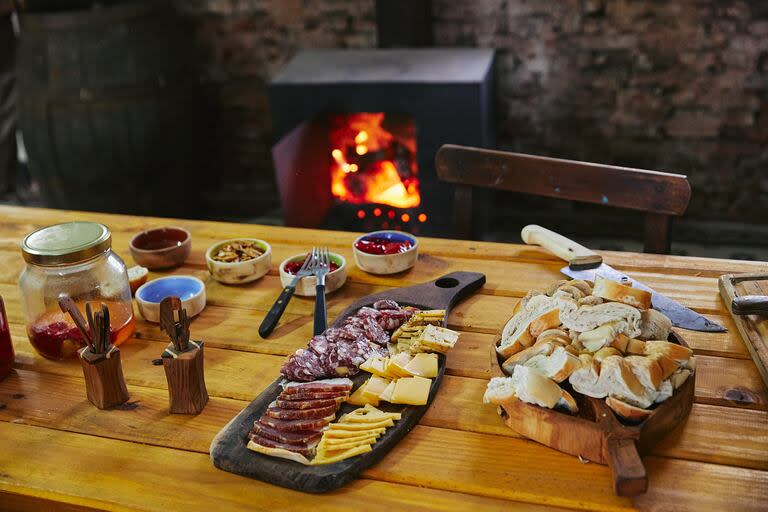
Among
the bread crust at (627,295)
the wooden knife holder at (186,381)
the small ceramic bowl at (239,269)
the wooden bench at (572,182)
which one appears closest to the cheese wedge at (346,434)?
the wooden knife holder at (186,381)

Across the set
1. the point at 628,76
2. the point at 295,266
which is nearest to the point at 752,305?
the point at 295,266

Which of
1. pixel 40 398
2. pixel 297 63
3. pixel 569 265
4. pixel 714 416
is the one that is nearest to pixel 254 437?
pixel 40 398

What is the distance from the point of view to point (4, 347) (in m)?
1.61

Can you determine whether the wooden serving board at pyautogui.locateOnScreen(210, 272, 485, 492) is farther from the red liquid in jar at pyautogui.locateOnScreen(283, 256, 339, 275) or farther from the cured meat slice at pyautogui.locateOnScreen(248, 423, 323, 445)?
the red liquid in jar at pyautogui.locateOnScreen(283, 256, 339, 275)

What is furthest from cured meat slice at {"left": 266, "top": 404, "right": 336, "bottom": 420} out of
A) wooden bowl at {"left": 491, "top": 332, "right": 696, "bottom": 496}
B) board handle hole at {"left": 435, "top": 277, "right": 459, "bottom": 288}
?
board handle hole at {"left": 435, "top": 277, "right": 459, "bottom": 288}

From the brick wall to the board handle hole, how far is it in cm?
235

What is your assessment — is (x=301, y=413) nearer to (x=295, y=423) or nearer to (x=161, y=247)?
Answer: (x=295, y=423)

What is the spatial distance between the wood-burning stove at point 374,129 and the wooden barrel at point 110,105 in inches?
30.7

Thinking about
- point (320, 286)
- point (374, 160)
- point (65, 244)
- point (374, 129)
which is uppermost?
point (65, 244)

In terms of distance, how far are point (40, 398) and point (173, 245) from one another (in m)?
0.66

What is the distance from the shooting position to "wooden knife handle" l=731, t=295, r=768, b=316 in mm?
1615

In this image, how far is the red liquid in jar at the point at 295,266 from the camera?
193 centimetres

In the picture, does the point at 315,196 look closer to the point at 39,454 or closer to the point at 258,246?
the point at 258,246

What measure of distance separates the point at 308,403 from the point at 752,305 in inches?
36.9
